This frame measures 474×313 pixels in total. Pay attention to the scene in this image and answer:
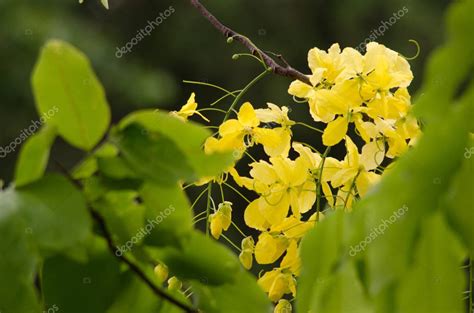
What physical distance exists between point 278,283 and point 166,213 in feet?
0.86

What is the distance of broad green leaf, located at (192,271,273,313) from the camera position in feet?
1.20

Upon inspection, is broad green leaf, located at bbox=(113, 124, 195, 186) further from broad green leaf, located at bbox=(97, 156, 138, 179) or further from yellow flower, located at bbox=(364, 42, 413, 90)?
yellow flower, located at bbox=(364, 42, 413, 90)

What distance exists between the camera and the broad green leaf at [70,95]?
0.32m

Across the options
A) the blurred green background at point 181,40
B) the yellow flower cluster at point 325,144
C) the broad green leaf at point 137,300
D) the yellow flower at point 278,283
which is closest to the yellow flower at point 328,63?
the yellow flower cluster at point 325,144

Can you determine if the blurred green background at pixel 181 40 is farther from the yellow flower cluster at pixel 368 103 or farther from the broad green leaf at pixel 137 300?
the broad green leaf at pixel 137 300

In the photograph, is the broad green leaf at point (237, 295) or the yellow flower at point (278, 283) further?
the yellow flower at point (278, 283)

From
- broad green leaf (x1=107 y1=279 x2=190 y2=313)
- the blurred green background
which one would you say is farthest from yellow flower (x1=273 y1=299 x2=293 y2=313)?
the blurred green background

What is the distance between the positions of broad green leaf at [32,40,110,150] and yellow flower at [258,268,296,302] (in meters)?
0.29

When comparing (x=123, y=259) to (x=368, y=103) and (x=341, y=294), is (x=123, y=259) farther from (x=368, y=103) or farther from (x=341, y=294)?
(x=368, y=103)

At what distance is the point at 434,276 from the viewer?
0.32m

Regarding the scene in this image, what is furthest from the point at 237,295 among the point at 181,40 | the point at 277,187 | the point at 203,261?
the point at 181,40

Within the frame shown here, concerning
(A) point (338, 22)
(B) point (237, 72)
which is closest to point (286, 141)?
(B) point (237, 72)

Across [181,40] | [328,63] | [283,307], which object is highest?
[328,63]

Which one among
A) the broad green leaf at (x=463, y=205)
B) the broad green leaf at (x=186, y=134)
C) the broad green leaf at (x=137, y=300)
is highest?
the broad green leaf at (x=463, y=205)
